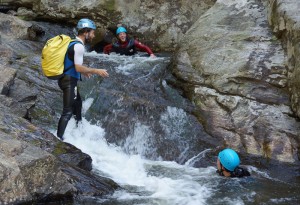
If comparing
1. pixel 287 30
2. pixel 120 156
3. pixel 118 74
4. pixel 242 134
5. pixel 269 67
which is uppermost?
pixel 287 30

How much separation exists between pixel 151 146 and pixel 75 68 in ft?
8.94

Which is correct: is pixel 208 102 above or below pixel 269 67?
below

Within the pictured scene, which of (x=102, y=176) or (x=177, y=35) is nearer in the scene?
(x=102, y=176)

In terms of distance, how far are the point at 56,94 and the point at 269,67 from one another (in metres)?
5.35

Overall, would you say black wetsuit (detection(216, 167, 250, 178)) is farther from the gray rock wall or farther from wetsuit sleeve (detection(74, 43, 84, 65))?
wetsuit sleeve (detection(74, 43, 84, 65))

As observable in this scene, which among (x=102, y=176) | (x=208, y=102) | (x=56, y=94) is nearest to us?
(x=102, y=176)

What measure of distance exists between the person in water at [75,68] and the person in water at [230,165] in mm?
2731

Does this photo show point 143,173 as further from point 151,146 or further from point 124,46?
point 124,46

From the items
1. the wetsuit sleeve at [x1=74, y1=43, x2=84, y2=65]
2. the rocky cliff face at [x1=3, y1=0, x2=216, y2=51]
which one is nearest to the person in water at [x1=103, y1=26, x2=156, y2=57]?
the rocky cliff face at [x1=3, y1=0, x2=216, y2=51]

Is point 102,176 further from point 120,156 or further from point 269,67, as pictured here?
point 269,67

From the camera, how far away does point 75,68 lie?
7176 millimetres

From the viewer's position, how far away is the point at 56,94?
1033 cm

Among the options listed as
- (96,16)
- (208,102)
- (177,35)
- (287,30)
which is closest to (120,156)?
(208,102)

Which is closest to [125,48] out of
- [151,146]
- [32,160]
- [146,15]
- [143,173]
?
[146,15]
